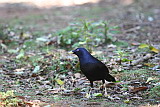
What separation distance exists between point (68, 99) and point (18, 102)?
2.72ft

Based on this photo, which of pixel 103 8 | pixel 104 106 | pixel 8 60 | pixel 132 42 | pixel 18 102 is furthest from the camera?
pixel 103 8

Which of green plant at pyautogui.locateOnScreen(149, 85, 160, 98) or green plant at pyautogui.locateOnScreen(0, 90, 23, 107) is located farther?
green plant at pyautogui.locateOnScreen(149, 85, 160, 98)

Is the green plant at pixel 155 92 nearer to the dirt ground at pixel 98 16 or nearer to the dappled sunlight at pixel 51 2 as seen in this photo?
the dirt ground at pixel 98 16

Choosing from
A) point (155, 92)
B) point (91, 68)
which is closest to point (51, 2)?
point (91, 68)

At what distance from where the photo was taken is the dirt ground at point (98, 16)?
8785mm

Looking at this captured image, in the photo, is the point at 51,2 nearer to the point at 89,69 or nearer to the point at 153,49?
the point at 153,49

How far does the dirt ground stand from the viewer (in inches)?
346

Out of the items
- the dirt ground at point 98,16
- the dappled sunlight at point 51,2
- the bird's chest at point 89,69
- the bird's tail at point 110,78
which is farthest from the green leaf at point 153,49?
the dappled sunlight at point 51,2

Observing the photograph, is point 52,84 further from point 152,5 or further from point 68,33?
point 152,5

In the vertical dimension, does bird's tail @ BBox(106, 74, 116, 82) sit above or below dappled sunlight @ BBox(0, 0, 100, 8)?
below

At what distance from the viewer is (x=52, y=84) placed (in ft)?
17.7

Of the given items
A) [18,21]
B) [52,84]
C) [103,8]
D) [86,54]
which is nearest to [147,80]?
[86,54]

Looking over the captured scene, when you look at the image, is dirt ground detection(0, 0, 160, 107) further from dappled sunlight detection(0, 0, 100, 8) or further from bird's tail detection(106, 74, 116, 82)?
bird's tail detection(106, 74, 116, 82)

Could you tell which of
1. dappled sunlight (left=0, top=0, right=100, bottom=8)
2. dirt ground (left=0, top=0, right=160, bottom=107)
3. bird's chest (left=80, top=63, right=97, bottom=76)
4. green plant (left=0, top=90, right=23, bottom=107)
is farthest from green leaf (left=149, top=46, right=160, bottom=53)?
dappled sunlight (left=0, top=0, right=100, bottom=8)
